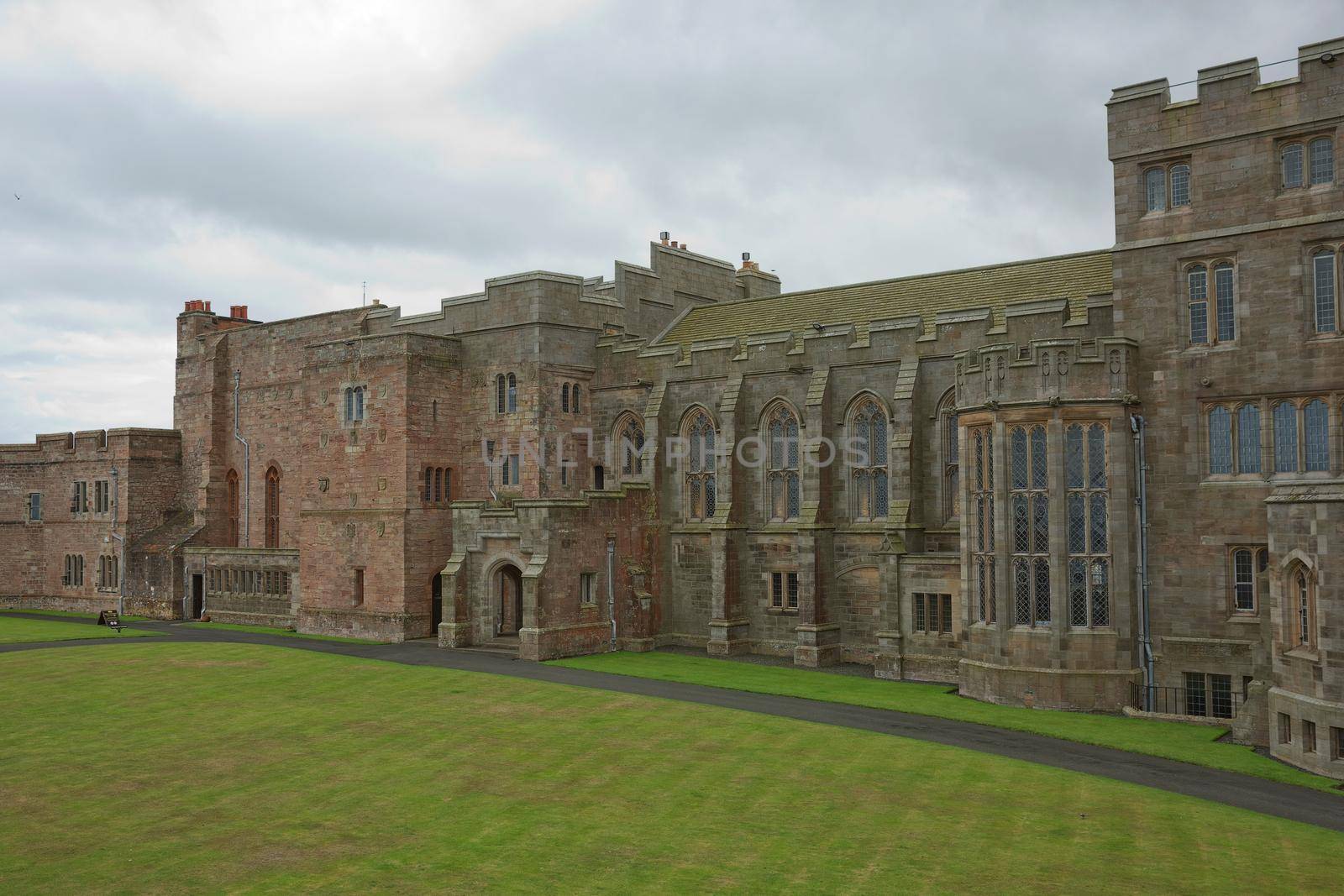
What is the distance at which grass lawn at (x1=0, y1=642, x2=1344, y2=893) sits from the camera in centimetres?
1627

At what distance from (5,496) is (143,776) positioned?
4846 centimetres

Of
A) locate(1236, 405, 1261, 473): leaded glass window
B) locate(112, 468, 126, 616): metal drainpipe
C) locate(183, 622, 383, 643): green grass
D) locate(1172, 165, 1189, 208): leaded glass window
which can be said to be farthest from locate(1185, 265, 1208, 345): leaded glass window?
locate(112, 468, 126, 616): metal drainpipe

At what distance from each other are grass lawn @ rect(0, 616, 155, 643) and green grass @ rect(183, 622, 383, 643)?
10.8 feet

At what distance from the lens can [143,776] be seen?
2200cm

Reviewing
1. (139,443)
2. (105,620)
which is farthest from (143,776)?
(139,443)

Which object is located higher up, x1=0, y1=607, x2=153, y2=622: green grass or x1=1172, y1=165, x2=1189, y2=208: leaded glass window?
x1=1172, y1=165, x2=1189, y2=208: leaded glass window

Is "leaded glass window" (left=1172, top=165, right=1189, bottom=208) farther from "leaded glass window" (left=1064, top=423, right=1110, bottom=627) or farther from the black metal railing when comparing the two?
the black metal railing

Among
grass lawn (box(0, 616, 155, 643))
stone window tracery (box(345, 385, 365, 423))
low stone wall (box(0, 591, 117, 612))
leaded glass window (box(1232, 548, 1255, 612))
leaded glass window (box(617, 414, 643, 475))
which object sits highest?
stone window tracery (box(345, 385, 365, 423))

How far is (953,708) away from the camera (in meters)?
28.1

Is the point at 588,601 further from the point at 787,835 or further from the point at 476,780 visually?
the point at 787,835

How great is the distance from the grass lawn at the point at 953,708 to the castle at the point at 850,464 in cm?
87

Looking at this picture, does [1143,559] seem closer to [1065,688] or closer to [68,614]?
[1065,688]

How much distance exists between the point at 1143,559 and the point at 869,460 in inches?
412

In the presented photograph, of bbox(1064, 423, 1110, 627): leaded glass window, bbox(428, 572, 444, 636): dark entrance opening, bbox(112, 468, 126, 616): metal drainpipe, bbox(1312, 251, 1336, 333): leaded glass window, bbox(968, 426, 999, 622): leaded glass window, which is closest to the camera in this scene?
bbox(1312, 251, 1336, 333): leaded glass window
